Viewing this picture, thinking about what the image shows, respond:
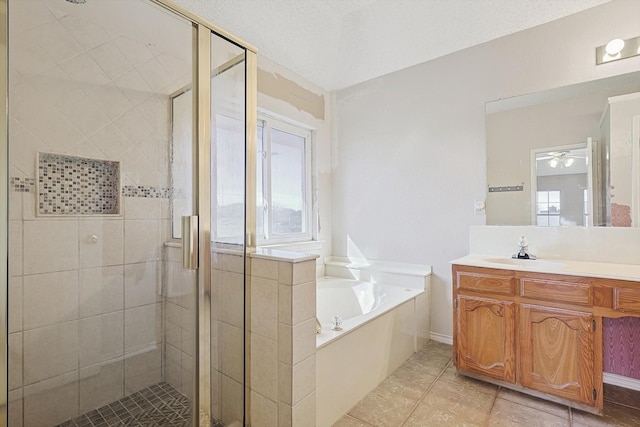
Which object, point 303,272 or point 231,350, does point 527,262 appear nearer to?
point 303,272

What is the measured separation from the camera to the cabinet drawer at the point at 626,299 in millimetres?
1606

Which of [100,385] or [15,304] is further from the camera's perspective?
[100,385]

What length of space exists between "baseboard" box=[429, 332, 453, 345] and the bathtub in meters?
0.33

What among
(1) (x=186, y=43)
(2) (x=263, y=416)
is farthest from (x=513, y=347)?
(1) (x=186, y=43)

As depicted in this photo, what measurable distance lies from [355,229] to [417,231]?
0.64m

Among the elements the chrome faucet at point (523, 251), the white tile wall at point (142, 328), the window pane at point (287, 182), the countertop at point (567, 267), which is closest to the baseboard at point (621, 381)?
the countertop at point (567, 267)

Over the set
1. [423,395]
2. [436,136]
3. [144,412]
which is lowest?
[423,395]

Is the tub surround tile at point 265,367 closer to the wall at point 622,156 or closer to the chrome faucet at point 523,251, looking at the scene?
the chrome faucet at point 523,251

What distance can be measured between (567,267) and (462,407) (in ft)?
3.40

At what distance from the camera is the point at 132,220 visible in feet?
5.26

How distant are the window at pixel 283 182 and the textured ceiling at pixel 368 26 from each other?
609 millimetres

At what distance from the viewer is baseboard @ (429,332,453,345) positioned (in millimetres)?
2701

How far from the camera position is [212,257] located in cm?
150

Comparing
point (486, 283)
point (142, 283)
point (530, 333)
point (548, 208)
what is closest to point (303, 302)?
point (142, 283)
